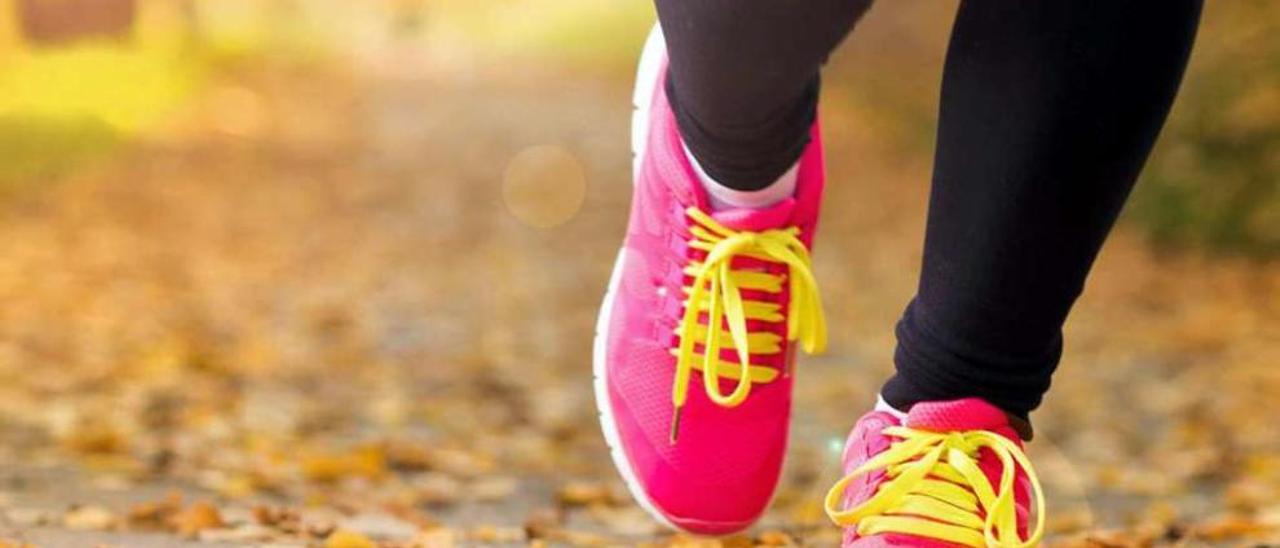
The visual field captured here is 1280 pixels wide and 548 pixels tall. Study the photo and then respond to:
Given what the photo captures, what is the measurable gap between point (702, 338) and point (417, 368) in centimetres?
286

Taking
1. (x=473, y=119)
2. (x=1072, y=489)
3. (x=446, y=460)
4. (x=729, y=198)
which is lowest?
(x=1072, y=489)

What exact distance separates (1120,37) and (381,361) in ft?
11.1

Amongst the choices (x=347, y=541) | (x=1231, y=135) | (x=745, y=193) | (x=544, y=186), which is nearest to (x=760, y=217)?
(x=745, y=193)

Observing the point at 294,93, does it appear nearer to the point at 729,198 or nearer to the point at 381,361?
the point at 381,361

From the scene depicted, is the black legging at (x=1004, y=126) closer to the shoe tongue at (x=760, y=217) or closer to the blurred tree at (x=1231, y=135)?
the shoe tongue at (x=760, y=217)

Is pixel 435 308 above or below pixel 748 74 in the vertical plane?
below

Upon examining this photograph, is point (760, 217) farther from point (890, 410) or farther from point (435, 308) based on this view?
point (435, 308)

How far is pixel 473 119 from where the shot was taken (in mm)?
14102

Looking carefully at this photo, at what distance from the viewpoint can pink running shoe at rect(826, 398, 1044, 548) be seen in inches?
53.3

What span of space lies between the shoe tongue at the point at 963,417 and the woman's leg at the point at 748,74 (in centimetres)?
28

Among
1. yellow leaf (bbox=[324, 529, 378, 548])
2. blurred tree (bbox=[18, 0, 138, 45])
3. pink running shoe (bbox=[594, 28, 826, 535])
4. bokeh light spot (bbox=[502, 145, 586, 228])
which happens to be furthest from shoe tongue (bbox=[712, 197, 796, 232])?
blurred tree (bbox=[18, 0, 138, 45])

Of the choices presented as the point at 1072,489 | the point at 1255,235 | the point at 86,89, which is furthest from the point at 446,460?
the point at 86,89

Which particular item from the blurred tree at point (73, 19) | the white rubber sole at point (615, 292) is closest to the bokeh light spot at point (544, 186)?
the blurred tree at point (73, 19)

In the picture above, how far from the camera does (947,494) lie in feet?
4.50
